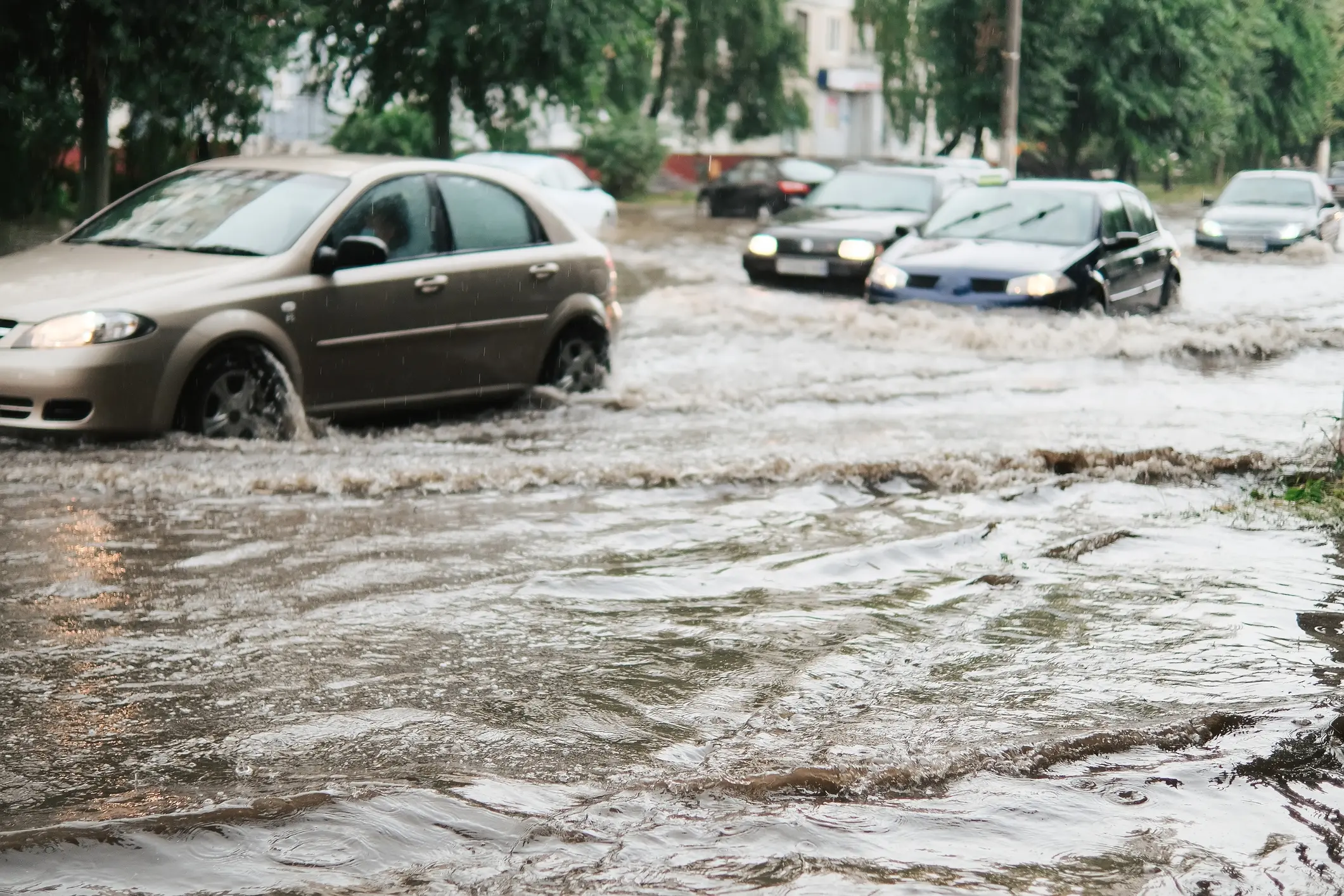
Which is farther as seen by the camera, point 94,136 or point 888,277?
point 888,277

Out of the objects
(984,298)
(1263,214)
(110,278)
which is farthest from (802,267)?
(1263,214)

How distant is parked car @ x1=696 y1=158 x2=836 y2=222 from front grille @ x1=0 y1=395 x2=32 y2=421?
32450 mm

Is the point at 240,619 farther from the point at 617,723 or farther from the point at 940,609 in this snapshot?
the point at 940,609

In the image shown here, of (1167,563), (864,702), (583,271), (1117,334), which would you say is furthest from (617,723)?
(1117,334)

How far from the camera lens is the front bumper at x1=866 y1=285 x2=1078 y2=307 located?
15.4 metres

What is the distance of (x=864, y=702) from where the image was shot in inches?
195

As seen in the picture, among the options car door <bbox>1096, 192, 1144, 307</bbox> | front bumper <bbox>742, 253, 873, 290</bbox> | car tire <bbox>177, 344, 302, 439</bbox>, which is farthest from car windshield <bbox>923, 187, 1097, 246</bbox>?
car tire <bbox>177, 344, 302, 439</bbox>

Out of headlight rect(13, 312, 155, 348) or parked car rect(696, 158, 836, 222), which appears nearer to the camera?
headlight rect(13, 312, 155, 348)

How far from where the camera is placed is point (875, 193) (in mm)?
20781

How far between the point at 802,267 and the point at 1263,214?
12.9 metres

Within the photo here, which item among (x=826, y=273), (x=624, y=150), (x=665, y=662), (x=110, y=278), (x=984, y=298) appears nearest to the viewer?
(x=665, y=662)

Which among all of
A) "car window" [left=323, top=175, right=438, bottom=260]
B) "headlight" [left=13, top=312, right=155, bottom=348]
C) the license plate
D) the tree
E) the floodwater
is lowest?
the floodwater

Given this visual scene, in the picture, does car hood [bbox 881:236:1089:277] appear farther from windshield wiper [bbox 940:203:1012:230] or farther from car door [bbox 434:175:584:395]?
car door [bbox 434:175:584:395]

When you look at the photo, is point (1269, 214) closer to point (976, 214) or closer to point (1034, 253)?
point (976, 214)
